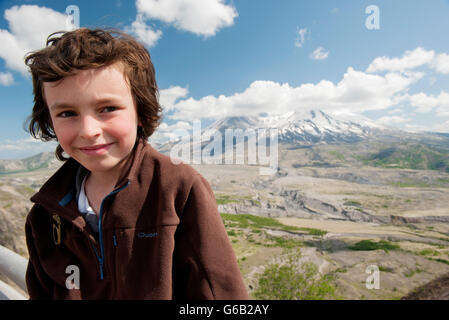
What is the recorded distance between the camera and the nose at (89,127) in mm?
829

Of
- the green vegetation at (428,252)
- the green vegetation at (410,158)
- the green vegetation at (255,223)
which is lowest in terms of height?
the green vegetation at (428,252)

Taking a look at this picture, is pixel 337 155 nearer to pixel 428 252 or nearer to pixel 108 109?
pixel 428 252

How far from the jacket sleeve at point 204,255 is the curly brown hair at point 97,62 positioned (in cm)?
37

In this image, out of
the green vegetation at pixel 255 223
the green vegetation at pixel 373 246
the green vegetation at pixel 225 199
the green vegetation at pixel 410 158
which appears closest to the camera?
the green vegetation at pixel 373 246

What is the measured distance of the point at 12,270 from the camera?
3.98ft

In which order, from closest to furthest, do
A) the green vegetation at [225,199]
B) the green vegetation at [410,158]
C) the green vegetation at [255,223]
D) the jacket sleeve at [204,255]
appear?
the jacket sleeve at [204,255]
the green vegetation at [255,223]
the green vegetation at [225,199]
the green vegetation at [410,158]

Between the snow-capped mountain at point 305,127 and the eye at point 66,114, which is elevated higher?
the snow-capped mountain at point 305,127

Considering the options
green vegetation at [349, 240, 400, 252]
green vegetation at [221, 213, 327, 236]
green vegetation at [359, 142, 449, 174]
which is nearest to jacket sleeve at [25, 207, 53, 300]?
green vegetation at [349, 240, 400, 252]

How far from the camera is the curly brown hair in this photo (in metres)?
0.85

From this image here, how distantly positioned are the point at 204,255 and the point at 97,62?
2.33ft

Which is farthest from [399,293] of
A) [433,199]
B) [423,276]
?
[433,199]

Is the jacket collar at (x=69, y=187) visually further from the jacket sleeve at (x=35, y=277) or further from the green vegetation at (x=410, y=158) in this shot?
the green vegetation at (x=410, y=158)

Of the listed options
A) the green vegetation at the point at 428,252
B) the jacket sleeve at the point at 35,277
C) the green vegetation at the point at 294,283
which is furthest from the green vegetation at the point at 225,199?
the jacket sleeve at the point at 35,277
